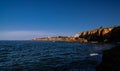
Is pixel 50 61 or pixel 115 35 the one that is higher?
pixel 115 35

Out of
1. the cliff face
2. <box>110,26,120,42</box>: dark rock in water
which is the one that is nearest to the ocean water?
<box>110,26,120,42</box>: dark rock in water

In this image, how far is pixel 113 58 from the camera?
1398 centimetres

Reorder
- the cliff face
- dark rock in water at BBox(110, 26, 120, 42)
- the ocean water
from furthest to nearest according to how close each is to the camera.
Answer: the cliff face
dark rock in water at BBox(110, 26, 120, 42)
the ocean water

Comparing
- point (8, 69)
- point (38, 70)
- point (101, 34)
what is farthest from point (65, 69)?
point (101, 34)

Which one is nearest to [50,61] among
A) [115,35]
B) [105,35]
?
[115,35]

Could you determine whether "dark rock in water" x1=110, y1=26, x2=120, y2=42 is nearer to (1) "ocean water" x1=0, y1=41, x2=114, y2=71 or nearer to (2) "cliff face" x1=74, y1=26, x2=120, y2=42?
(2) "cliff face" x1=74, y1=26, x2=120, y2=42

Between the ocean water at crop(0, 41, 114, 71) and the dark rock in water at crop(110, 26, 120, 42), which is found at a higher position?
the dark rock in water at crop(110, 26, 120, 42)

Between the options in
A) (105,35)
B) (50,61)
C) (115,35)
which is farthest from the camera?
(105,35)

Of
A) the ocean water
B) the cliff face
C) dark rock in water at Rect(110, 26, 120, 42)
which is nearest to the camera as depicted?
the ocean water

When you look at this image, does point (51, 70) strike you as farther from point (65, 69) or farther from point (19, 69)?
point (19, 69)

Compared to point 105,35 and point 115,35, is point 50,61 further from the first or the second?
point 105,35

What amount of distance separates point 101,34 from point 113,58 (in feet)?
429

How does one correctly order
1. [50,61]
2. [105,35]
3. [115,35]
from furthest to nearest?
[105,35] < [115,35] < [50,61]

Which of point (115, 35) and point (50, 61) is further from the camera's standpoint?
point (115, 35)
